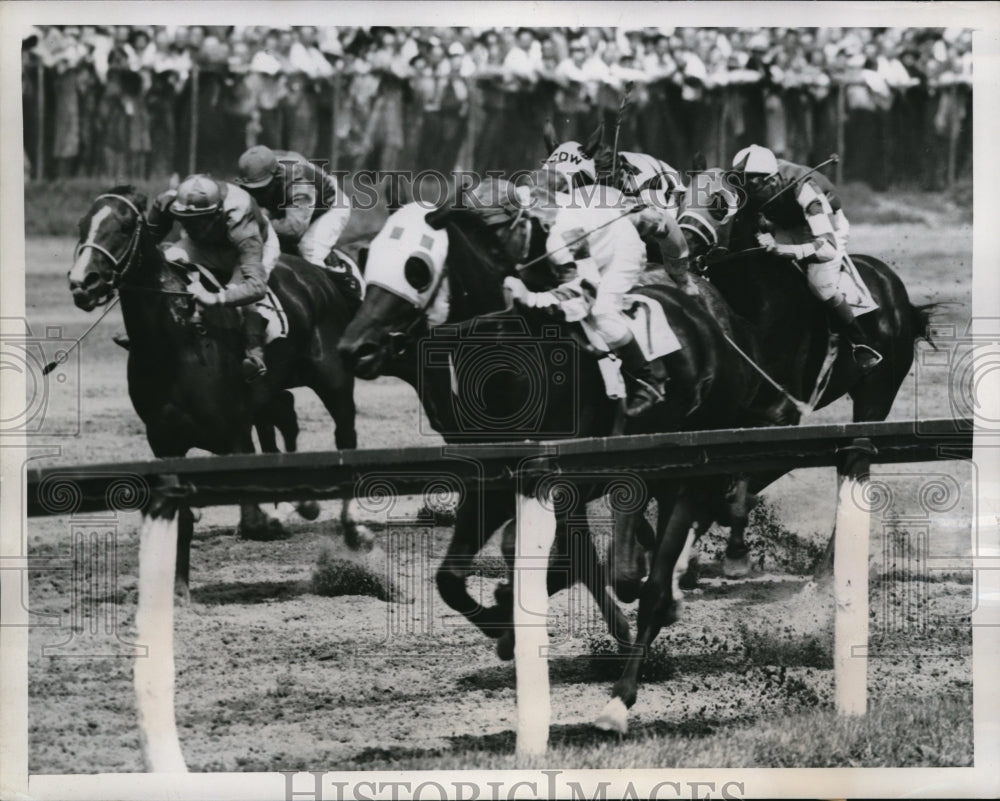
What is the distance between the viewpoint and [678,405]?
257 inches

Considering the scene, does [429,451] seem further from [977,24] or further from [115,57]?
[977,24]

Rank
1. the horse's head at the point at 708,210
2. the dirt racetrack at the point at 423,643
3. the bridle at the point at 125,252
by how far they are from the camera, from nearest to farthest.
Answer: the bridle at the point at 125,252
the dirt racetrack at the point at 423,643
the horse's head at the point at 708,210

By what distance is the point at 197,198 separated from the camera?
6.22 m

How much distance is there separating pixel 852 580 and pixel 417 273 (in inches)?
87.2

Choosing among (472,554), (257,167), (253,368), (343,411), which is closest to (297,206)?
(257,167)

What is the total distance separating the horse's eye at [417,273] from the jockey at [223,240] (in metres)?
0.56

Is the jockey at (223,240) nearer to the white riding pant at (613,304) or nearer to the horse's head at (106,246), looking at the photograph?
the horse's head at (106,246)

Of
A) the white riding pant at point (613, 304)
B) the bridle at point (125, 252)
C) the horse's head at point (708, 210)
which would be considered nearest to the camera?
the bridle at point (125, 252)

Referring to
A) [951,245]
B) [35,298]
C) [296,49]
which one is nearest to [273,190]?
[296,49]

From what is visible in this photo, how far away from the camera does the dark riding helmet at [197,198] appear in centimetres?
621

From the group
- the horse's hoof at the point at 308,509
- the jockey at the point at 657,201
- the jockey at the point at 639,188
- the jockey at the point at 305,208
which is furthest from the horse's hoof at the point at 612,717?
the jockey at the point at 305,208

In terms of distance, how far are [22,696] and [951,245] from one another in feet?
13.9

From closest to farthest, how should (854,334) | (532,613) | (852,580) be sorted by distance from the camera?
(532,613) < (852,580) < (854,334)

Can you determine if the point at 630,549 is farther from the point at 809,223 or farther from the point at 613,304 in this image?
the point at 809,223
